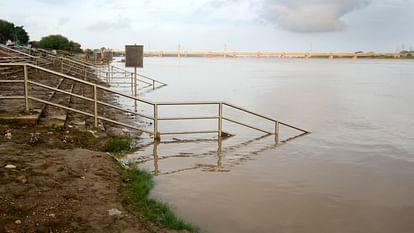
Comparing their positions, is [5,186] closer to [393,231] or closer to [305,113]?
[393,231]

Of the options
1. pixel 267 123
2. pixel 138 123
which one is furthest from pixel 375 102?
pixel 138 123

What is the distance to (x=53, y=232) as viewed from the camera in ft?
13.9

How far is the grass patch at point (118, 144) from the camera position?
8.99m

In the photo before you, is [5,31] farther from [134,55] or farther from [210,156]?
[210,156]

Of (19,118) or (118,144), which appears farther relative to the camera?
(118,144)

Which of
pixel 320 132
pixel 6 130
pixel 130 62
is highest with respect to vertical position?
pixel 130 62

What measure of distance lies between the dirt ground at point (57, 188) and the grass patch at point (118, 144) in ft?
2.39

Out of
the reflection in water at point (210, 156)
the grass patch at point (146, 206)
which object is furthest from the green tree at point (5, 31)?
the grass patch at point (146, 206)

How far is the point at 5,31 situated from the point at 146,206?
69.9 meters

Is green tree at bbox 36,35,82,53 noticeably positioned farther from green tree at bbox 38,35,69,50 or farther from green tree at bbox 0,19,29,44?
green tree at bbox 0,19,29,44

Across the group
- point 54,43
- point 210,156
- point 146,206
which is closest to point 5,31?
point 54,43

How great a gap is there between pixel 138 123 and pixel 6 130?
6325mm

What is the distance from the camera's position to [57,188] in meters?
5.50

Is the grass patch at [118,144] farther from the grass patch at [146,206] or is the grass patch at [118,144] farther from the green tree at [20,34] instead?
the green tree at [20,34]
